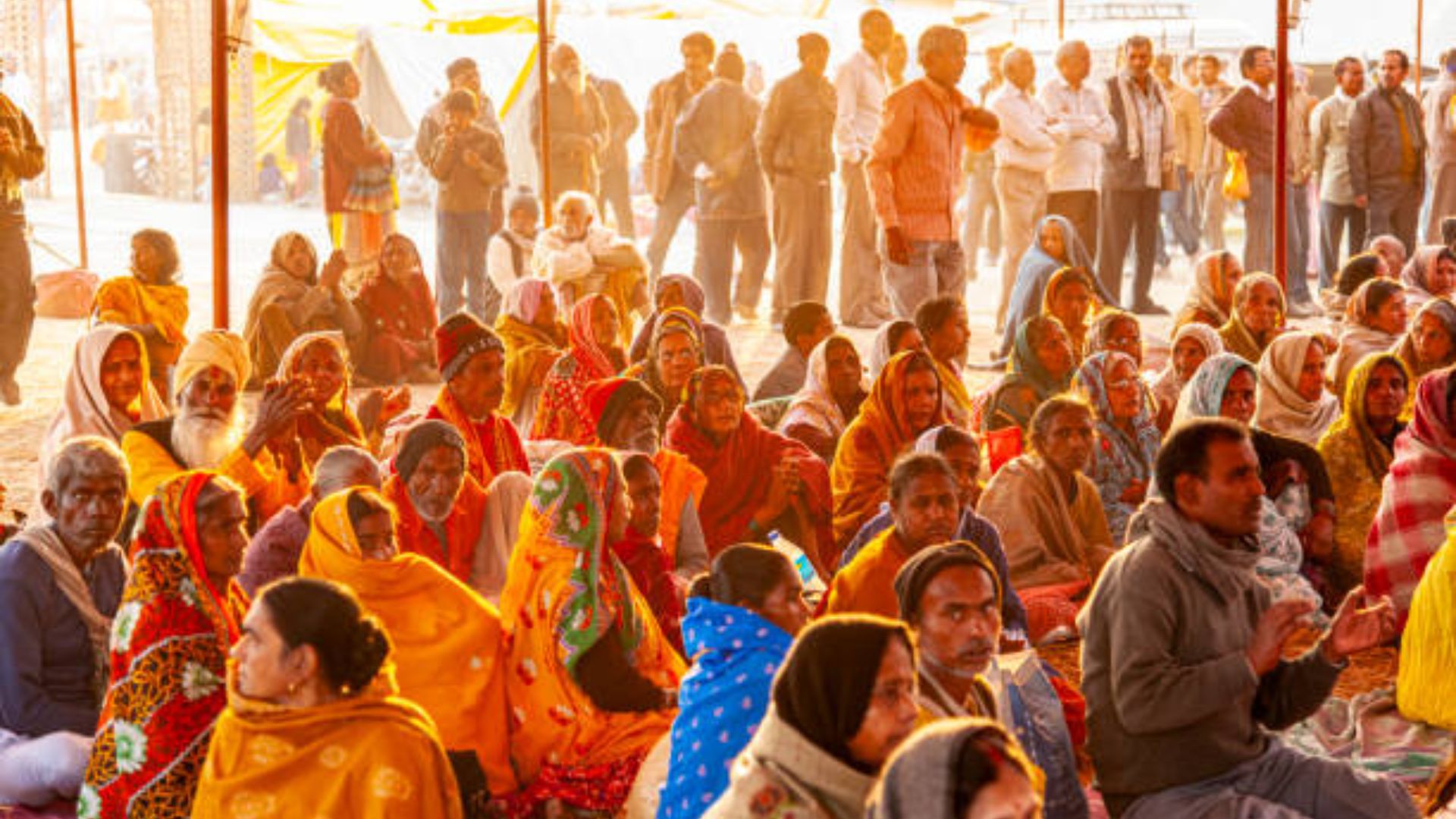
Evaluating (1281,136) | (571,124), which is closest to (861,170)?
(571,124)

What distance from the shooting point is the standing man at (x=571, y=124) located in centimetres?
1362

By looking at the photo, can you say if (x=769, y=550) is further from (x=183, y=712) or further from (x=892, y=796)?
(x=892, y=796)

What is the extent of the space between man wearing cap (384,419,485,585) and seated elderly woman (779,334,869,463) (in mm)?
2103

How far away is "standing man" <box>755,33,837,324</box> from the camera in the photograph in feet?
41.3

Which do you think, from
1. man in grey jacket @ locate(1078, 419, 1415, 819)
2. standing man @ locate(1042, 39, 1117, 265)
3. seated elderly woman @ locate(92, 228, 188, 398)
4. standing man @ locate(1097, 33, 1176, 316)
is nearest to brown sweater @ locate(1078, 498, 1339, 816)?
man in grey jacket @ locate(1078, 419, 1415, 819)

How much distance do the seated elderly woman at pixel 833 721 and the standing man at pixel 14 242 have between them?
7.23 m

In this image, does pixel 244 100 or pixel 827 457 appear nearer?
pixel 827 457

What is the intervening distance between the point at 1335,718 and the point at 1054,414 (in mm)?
1252

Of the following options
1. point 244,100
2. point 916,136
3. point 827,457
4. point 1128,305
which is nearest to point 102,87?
point 244,100

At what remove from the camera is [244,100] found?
2498cm

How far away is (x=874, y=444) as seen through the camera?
6.73m

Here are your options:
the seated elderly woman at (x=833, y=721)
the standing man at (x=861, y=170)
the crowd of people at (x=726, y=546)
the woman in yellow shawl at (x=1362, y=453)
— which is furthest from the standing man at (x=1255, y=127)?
the seated elderly woman at (x=833, y=721)

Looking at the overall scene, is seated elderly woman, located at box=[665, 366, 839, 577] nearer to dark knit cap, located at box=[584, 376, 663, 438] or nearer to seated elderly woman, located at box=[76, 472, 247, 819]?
dark knit cap, located at box=[584, 376, 663, 438]

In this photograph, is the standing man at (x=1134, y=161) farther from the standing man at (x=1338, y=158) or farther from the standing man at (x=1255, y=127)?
the standing man at (x=1338, y=158)
